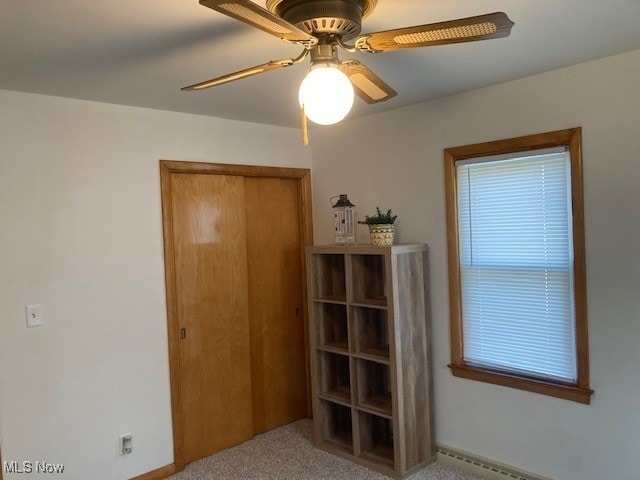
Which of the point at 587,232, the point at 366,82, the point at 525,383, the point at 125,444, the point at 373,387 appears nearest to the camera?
the point at 366,82

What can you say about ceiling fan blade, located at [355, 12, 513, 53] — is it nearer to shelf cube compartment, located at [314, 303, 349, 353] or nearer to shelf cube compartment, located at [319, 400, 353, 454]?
shelf cube compartment, located at [314, 303, 349, 353]

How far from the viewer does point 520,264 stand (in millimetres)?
2803

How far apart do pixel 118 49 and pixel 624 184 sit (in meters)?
2.40

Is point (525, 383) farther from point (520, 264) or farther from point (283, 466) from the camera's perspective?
point (283, 466)

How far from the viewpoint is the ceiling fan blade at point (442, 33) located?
1.30 m

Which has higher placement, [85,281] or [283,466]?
[85,281]

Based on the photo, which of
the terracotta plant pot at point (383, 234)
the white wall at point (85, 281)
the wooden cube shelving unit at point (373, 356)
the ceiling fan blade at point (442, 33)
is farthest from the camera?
the terracotta plant pot at point (383, 234)

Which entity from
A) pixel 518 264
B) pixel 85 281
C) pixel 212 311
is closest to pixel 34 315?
pixel 85 281

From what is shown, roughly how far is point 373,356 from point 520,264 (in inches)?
41.0

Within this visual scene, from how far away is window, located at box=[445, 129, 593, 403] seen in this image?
259cm

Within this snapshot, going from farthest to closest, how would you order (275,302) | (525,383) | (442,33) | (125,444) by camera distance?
(275,302)
(125,444)
(525,383)
(442,33)

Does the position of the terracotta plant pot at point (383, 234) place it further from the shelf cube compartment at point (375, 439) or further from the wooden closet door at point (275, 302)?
the shelf cube compartment at point (375, 439)

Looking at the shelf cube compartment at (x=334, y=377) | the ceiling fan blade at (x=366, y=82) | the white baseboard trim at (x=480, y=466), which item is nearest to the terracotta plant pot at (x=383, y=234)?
the shelf cube compartment at (x=334, y=377)

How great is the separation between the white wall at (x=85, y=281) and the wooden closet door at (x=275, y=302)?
73cm
